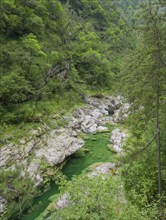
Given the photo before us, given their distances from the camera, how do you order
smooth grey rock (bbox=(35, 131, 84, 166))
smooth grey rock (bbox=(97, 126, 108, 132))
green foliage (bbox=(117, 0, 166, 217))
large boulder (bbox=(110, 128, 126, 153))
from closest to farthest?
green foliage (bbox=(117, 0, 166, 217)) → smooth grey rock (bbox=(35, 131, 84, 166)) → large boulder (bbox=(110, 128, 126, 153)) → smooth grey rock (bbox=(97, 126, 108, 132))

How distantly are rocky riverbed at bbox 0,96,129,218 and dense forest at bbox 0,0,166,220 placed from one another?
2.66 ft

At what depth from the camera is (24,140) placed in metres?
16.2

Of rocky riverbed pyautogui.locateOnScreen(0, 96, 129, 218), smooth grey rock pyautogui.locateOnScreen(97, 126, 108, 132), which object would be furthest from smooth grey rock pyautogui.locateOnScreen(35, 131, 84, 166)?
smooth grey rock pyautogui.locateOnScreen(97, 126, 108, 132)

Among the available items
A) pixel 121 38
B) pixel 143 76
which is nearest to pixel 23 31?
pixel 143 76

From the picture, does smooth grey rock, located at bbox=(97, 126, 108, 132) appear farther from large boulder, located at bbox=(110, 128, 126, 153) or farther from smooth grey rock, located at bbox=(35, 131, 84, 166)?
smooth grey rock, located at bbox=(35, 131, 84, 166)

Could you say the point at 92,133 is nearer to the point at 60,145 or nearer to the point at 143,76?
the point at 60,145

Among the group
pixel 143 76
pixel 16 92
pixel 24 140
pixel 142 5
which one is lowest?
pixel 24 140

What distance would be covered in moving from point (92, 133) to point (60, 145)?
7.05 m

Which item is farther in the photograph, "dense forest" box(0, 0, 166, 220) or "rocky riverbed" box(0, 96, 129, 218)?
"rocky riverbed" box(0, 96, 129, 218)

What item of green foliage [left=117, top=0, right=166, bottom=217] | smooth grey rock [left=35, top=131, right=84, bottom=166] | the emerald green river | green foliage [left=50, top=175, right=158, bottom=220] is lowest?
the emerald green river

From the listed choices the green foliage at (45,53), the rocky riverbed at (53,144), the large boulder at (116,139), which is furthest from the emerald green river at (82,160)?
the green foliage at (45,53)

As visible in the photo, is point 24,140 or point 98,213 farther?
point 24,140

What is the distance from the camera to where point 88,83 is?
38.7 metres

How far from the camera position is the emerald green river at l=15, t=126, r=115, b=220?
37.9 feet
